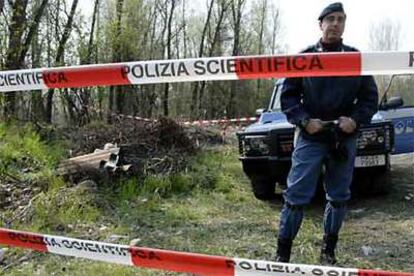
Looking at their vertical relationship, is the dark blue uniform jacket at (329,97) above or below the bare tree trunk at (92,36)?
below

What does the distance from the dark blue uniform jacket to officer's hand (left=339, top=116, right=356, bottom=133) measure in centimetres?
10

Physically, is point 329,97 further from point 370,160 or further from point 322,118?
point 370,160

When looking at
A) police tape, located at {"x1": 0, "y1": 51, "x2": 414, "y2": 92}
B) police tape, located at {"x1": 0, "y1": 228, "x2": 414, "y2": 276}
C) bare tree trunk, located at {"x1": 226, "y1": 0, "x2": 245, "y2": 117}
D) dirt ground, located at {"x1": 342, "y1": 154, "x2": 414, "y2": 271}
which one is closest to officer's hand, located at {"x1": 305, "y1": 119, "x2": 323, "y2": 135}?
→ police tape, located at {"x1": 0, "y1": 51, "x2": 414, "y2": 92}

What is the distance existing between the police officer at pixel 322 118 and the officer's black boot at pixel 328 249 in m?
0.37

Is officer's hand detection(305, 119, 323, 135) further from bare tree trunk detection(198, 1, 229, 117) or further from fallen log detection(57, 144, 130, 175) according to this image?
bare tree trunk detection(198, 1, 229, 117)

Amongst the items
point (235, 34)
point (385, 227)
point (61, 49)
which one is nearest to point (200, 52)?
point (235, 34)

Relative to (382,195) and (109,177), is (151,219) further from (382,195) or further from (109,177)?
(382,195)

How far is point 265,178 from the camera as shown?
22.0ft

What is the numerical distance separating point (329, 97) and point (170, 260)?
1.55 meters

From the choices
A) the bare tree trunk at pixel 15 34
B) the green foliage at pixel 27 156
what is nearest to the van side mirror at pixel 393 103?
the green foliage at pixel 27 156

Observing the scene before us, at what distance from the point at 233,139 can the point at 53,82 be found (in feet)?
38.2

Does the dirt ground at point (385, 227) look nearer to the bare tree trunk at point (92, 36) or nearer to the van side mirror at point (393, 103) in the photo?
the van side mirror at point (393, 103)

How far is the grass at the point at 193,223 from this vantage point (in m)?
4.44

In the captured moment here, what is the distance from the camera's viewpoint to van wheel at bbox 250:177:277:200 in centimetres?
675
